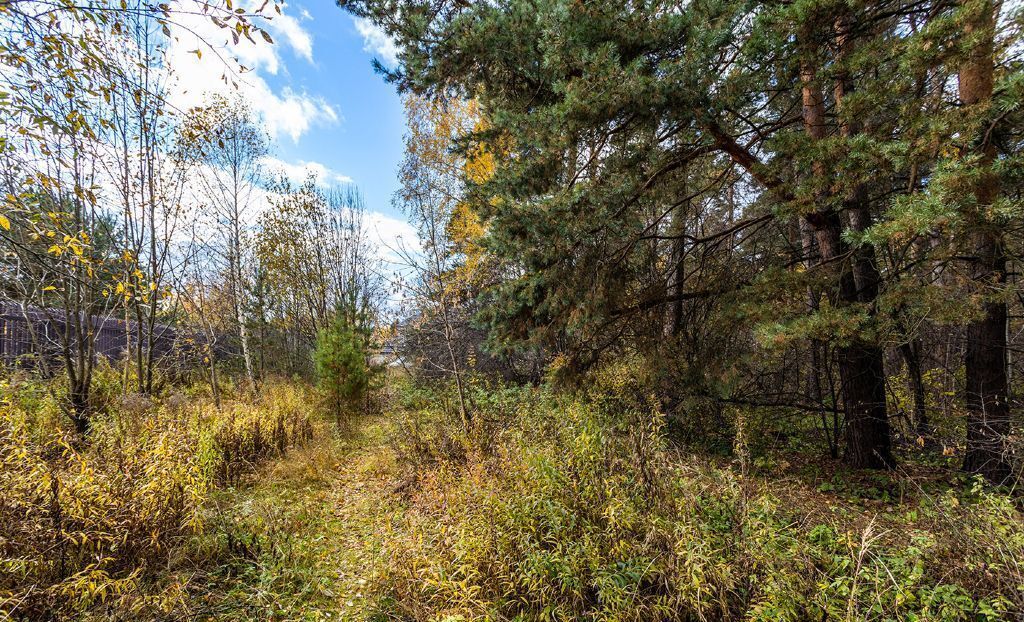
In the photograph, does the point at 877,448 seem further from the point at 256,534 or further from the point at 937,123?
the point at 256,534

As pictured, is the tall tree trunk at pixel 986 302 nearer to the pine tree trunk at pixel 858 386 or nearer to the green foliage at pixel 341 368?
the pine tree trunk at pixel 858 386

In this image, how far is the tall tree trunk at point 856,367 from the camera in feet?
13.6

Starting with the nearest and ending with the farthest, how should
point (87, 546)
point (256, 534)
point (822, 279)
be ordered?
point (87, 546) → point (256, 534) → point (822, 279)

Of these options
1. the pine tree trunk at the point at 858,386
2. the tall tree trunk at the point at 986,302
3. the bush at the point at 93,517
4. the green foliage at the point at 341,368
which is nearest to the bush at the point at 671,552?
the tall tree trunk at the point at 986,302

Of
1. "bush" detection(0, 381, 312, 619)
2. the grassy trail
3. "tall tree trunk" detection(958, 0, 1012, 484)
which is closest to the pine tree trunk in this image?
"tall tree trunk" detection(958, 0, 1012, 484)

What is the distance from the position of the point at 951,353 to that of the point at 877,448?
3.72 m

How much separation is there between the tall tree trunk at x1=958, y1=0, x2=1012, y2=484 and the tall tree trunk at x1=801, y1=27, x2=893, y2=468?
2.26 feet

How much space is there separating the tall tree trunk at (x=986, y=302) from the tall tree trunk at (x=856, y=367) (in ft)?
2.26

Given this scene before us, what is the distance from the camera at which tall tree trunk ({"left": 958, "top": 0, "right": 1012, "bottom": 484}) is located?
7.58 ft

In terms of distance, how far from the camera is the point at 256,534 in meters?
3.34

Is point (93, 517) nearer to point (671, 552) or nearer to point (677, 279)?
point (671, 552)

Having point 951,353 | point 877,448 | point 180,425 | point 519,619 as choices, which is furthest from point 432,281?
point 951,353

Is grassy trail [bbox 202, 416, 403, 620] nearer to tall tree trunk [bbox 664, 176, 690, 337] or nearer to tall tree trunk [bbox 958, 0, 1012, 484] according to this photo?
tall tree trunk [bbox 664, 176, 690, 337]

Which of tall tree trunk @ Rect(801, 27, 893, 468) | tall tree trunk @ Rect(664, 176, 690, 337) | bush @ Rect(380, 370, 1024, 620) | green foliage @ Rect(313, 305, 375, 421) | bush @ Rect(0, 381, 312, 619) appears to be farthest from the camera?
green foliage @ Rect(313, 305, 375, 421)
